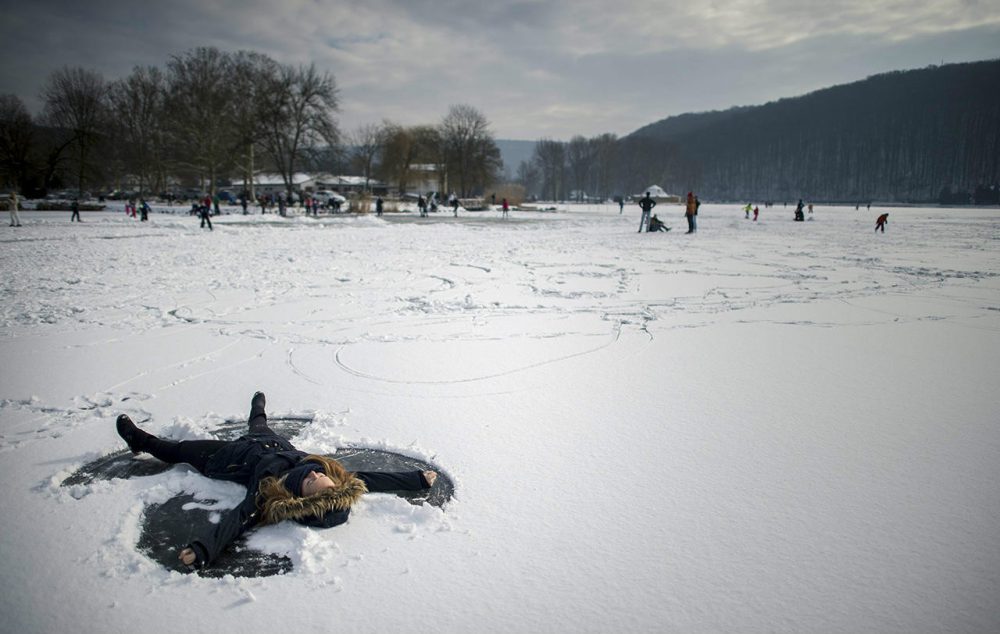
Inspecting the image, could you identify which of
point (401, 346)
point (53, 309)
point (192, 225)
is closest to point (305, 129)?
point (192, 225)

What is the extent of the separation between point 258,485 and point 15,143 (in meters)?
55.1

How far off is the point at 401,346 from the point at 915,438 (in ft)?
14.5

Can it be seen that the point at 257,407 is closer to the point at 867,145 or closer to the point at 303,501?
the point at 303,501

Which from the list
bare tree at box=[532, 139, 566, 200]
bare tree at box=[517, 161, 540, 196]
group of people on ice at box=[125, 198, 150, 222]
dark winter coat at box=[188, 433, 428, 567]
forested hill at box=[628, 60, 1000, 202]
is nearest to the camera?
dark winter coat at box=[188, 433, 428, 567]


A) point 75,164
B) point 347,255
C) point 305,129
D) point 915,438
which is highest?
point 305,129

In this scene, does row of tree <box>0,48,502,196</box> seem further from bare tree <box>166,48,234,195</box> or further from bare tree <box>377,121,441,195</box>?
bare tree <box>377,121,441,195</box>

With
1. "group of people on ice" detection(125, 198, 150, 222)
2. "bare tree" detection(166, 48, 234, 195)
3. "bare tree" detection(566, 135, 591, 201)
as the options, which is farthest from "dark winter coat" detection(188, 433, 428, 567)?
"bare tree" detection(566, 135, 591, 201)

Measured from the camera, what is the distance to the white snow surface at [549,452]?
1.98 metres

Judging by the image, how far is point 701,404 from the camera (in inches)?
151

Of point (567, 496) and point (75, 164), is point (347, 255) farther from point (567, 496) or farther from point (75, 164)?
point (75, 164)

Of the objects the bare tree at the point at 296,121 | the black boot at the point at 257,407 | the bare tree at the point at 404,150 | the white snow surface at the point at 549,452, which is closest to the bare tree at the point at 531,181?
the bare tree at the point at 404,150

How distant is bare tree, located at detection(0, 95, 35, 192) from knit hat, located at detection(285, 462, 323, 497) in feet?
162

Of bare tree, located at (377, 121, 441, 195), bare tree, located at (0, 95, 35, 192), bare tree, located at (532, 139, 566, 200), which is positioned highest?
bare tree, located at (532, 139, 566, 200)

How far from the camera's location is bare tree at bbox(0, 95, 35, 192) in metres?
37.7
